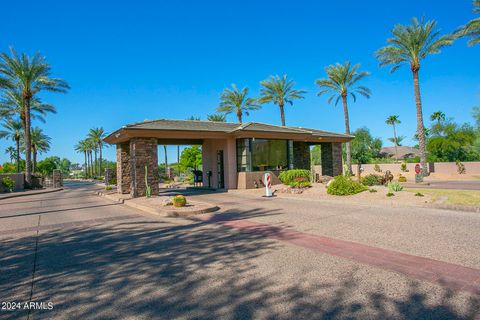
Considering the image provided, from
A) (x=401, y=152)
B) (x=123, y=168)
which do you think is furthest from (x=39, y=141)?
(x=401, y=152)

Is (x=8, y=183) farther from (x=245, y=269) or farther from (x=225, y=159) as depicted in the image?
(x=245, y=269)

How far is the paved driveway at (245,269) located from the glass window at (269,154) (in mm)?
11205

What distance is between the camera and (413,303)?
10.7 feet

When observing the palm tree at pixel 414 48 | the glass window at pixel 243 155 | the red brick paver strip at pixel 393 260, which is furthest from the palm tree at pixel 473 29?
the red brick paver strip at pixel 393 260

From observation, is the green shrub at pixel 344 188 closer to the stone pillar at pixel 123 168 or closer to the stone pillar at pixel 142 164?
the stone pillar at pixel 142 164

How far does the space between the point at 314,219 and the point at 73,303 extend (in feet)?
21.2

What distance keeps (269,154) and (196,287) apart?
16585 mm

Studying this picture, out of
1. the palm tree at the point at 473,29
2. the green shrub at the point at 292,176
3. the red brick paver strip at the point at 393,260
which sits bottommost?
the red brick paver strip at the point at 393,260

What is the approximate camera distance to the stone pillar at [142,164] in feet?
51.6

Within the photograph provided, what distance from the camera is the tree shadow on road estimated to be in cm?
315

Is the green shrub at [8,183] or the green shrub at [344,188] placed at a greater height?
the green shrub at [8,183]

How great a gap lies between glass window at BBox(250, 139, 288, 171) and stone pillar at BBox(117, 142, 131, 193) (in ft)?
26.9

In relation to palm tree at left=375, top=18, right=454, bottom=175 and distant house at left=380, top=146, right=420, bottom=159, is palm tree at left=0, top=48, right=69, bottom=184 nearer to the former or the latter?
palm tree at left=375, top=18, right=454, bottom=175

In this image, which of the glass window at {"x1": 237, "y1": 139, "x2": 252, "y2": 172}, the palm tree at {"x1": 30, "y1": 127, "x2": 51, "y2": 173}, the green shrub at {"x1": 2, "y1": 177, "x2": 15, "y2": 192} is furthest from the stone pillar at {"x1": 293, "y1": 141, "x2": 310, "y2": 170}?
the palm tree at {"x1": 30, "y1": 127, "x2": 51, "y2": 173}
